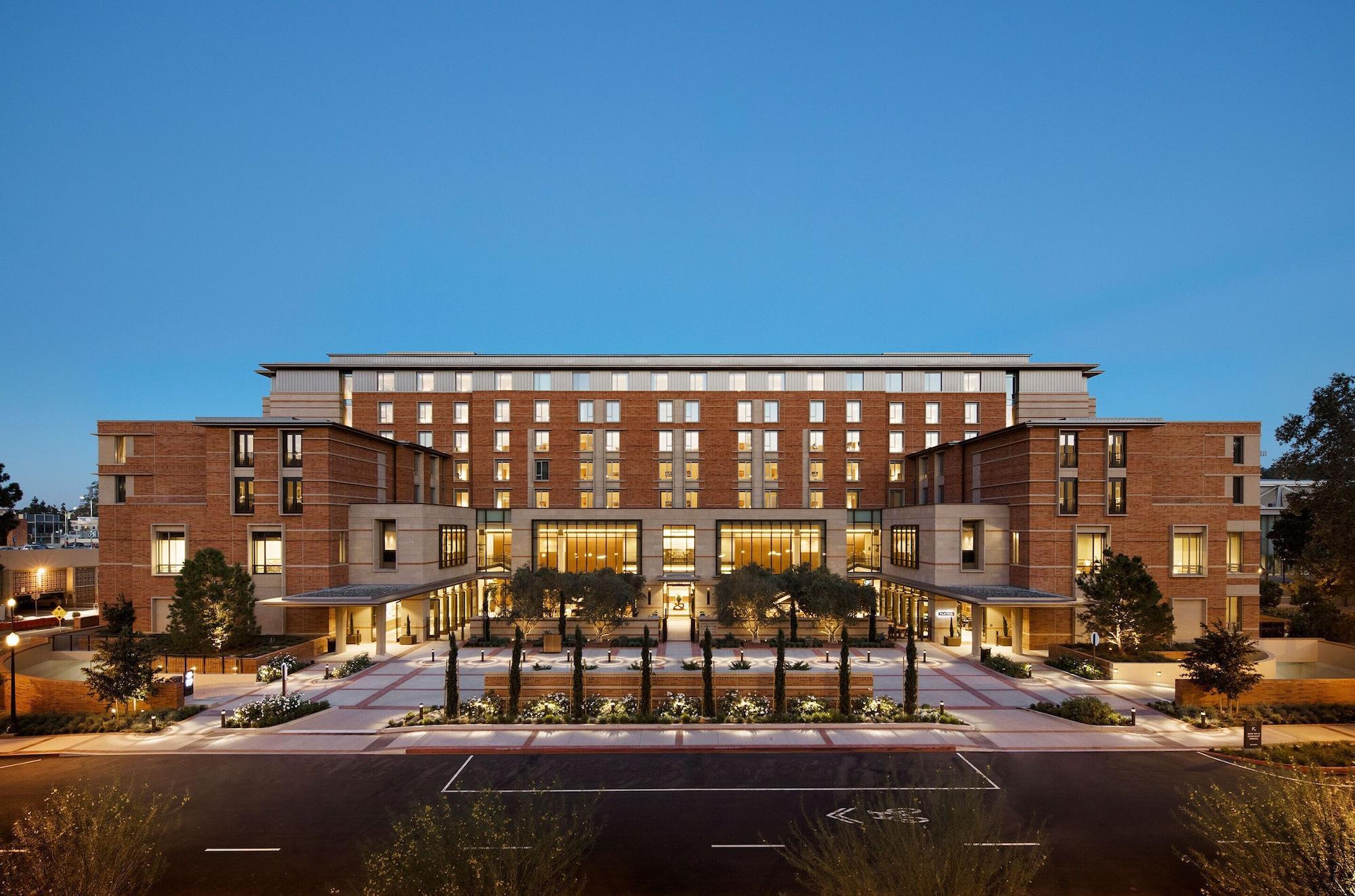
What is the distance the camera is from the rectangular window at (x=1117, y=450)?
39.1 m

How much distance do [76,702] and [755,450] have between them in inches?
1779

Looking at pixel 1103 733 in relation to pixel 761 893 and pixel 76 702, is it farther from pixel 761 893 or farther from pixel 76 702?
pixel 76 702

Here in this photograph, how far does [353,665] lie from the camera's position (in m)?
33.2

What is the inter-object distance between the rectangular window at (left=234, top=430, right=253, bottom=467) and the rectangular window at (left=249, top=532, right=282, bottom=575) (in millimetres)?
4426

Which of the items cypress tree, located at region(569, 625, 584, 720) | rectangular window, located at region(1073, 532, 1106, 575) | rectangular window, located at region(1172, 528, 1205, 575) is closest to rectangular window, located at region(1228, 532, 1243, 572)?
rectangular window, located at region(1172, 528, 1205, 575)

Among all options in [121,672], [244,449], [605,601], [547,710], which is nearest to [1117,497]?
[605,601]

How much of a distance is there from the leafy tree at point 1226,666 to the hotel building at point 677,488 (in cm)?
990

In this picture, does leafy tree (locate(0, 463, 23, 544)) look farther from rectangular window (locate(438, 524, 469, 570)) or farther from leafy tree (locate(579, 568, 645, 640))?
leafy tree (locate(579, 568, 645, 640))

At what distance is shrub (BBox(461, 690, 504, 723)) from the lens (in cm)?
2461

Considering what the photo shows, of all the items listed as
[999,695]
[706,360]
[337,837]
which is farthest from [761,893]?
[706,360]

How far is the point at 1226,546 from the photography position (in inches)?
1572

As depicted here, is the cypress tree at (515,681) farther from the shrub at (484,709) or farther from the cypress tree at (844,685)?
the cypress tree at (844,685)

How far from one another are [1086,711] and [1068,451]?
19.0 metres

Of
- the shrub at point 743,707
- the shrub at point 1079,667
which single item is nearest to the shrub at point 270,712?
the shrub at point 743,707
